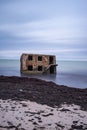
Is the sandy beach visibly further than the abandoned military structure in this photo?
No

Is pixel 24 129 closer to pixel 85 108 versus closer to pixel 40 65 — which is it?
pixel 85 108

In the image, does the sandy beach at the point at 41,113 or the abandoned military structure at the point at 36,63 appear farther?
the abandoned military structure at the point at 36,63

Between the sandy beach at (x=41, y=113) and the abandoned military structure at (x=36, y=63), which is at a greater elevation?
the abandoned military structure at (x=36, y=63)

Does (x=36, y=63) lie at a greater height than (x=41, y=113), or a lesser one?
greater

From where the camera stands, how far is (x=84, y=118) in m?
8.92

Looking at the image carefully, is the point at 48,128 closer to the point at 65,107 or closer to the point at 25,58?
the point at 65,107

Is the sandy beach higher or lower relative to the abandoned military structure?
lower

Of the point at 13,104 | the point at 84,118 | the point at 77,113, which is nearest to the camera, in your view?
the point at 84,118

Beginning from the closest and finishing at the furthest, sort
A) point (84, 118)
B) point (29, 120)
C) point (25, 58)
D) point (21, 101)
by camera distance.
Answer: point (29, 120)
point (84, 118)
point (21, 101)
point (25, 58)

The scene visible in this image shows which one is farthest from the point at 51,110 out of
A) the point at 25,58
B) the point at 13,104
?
the point at 25,58

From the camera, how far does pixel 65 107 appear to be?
10.5 m

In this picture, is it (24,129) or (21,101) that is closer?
(24,129)

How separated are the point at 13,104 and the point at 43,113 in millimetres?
1782

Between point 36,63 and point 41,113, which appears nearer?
point 41,113
